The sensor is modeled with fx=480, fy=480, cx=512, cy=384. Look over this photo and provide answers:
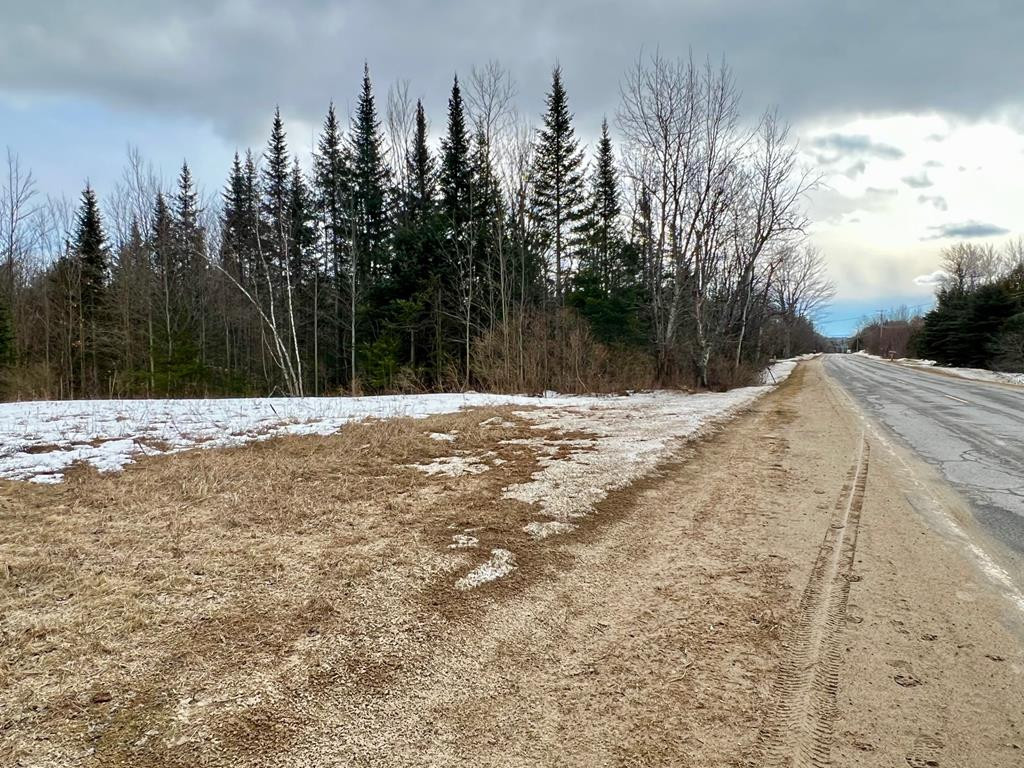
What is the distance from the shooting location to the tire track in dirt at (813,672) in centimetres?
180

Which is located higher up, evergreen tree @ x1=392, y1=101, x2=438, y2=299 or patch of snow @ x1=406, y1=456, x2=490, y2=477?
evergreen tree @ x1=392, y1=101, x2=438, y2=299

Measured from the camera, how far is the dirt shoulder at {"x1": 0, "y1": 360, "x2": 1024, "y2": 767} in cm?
181

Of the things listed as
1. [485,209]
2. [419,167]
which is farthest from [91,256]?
[485,209]

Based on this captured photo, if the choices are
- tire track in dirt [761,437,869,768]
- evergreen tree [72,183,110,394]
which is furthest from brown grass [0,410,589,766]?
evergreen tree [72,183,110,394]

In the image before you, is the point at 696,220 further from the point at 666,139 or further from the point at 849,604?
the point at 849,604

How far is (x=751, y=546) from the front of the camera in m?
3.66

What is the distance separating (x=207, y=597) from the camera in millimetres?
2754

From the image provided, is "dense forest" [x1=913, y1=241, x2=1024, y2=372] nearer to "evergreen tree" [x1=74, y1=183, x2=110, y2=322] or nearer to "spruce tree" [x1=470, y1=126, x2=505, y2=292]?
"spruce tree" [x1=470, y1=126, x2=505, y2=292]

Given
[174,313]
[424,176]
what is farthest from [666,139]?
[174,313]

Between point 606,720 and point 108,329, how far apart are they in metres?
31.5

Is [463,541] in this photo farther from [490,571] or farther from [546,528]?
[546,528]

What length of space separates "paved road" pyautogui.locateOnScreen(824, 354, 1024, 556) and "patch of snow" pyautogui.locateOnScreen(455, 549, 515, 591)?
12.4 ft

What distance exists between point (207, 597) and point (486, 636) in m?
1.64

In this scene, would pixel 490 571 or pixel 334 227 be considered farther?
pixel 334 227
